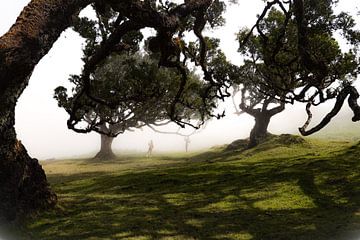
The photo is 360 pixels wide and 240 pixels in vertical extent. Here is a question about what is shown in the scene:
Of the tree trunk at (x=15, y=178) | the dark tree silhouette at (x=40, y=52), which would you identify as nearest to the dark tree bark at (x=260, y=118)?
the dark tree silhouette at (x=40, y=52)

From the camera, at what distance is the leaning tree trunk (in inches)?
409

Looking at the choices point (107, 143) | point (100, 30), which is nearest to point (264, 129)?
point (107, 143)

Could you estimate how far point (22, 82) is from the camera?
11.3 meters

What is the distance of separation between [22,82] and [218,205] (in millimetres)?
7603

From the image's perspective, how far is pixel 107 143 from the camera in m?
49.5

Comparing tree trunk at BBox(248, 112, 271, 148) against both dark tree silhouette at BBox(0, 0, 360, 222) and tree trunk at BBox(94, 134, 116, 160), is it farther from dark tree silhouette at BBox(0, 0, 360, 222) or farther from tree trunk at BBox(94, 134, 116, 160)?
dark tree silhouette at BBox(0, 0, 360, 222)

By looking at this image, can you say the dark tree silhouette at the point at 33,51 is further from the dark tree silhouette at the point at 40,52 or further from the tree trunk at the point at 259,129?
the tree trunk at the point at 259,129

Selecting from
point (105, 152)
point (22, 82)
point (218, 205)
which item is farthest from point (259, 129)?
point (22, 82)

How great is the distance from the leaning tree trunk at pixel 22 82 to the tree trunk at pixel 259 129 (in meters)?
29.6

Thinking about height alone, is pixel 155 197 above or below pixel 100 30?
below

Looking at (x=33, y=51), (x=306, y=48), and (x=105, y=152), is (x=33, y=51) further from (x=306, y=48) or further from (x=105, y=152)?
(x=105, y=152)

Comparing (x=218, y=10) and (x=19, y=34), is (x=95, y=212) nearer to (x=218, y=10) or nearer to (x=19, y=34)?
(x=19, y=34)

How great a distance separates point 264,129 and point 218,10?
69.6ft

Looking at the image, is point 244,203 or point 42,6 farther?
point 244,203
